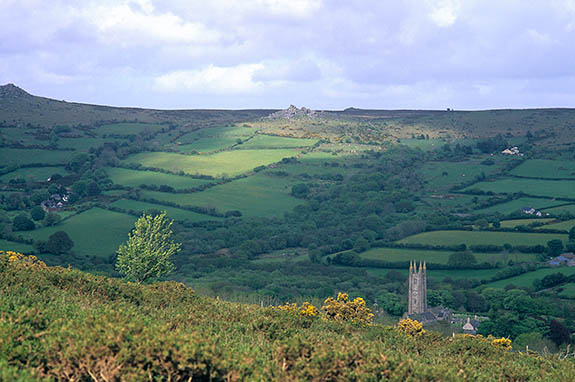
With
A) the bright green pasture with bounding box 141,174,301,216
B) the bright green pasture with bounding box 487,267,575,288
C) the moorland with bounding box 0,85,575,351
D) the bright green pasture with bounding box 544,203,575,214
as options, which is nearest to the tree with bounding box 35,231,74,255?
the moorland with bounding box 0,85,575,351

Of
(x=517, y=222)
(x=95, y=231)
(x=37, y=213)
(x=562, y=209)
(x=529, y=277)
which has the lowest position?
(x=529, y=277)

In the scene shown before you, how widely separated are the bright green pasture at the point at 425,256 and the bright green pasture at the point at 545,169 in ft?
176

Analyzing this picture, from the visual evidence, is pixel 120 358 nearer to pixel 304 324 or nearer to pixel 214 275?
pixel 304 324

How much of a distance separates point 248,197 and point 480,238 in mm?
55366

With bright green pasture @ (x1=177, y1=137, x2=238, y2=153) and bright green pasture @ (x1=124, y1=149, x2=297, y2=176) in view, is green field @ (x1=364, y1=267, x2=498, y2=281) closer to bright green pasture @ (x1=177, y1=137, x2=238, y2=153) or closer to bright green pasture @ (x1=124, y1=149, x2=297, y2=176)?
bright green pasture @ (x1=124, y1=149, x2=297, y2=176)

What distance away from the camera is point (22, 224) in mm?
108438

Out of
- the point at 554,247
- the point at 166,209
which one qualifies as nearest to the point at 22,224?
the point at 166,209

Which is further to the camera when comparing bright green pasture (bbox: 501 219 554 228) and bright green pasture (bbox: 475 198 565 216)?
bright green pasture (bbox: 475 198 565 216)

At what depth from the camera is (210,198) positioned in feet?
466

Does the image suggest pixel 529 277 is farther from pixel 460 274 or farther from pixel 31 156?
pixel 31 156

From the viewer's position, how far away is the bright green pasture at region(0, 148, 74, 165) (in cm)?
14770

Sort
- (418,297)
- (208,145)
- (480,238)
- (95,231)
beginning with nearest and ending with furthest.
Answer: (418,297), (95,231), (480,238), (208,145)

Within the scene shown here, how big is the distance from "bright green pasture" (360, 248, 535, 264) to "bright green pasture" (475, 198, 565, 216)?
28.6 m

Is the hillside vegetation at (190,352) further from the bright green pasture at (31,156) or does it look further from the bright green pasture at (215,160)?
the bright green pasture at (215,160)
